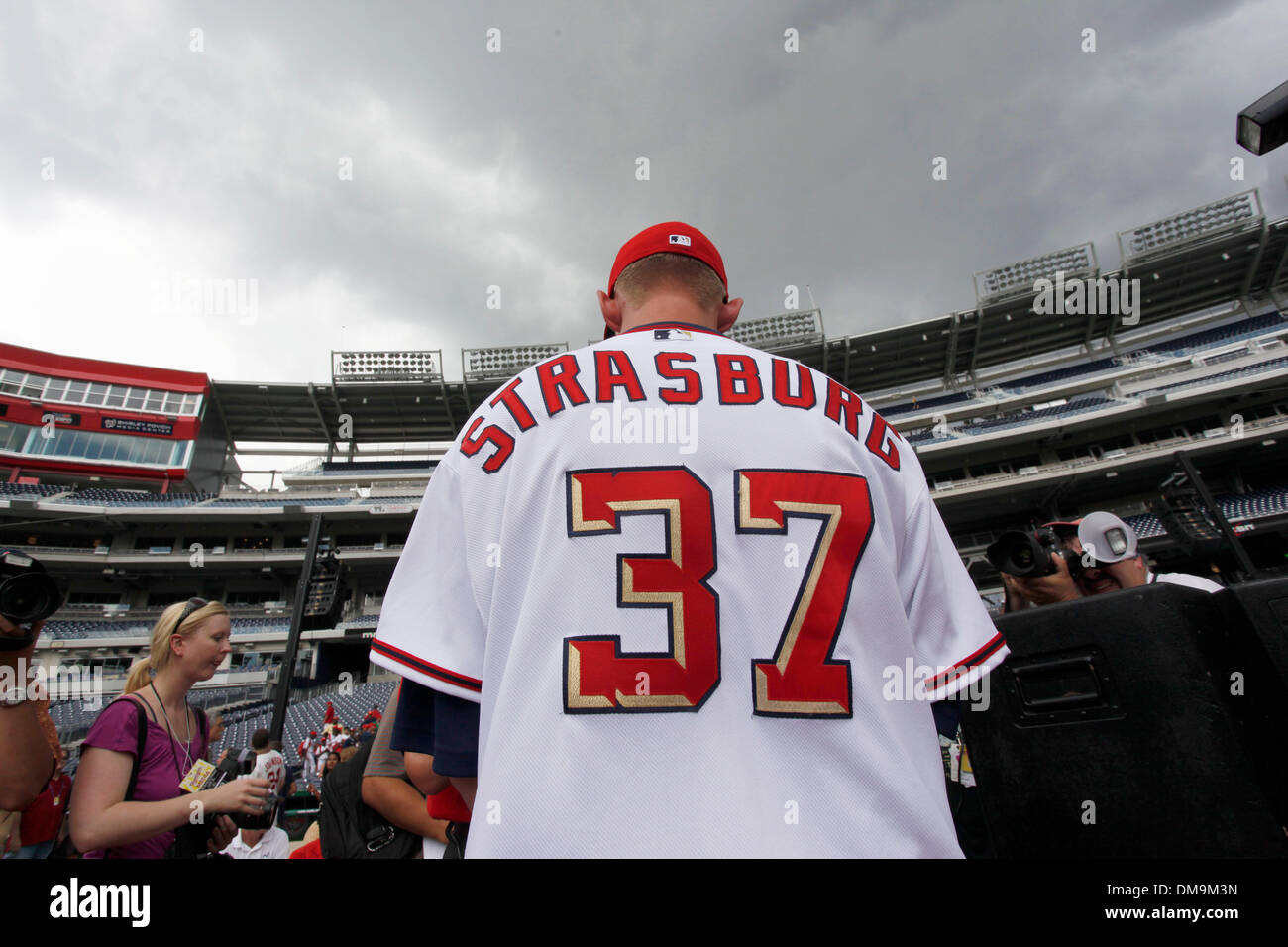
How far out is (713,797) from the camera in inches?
34.2

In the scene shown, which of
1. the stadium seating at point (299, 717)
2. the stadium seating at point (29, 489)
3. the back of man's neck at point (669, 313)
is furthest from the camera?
the stadium seating at point (29, 489)

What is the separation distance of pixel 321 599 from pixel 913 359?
3127cm

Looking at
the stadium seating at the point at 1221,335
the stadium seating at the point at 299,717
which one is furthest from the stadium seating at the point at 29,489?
the stadium seating at the point at 1221,335

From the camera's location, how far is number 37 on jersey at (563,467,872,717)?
0.93 m

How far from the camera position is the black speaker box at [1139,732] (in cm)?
150

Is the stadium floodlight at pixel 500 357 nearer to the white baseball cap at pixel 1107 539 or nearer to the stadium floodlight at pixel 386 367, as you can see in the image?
the stadium floodlight at pixel 386 367

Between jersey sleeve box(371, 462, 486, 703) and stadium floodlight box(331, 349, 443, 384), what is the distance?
3451 centimetres

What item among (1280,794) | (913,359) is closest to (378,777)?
(1280,794)

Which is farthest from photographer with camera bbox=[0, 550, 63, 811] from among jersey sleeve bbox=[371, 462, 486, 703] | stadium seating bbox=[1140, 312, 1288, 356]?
stadium seating bbox=[1140, 312, 1288, 356]

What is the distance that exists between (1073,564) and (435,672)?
11.9ft

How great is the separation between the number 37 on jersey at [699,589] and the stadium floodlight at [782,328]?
3382 cm

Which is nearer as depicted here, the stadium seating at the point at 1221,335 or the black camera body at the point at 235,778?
the black camera body at the point at 235,778

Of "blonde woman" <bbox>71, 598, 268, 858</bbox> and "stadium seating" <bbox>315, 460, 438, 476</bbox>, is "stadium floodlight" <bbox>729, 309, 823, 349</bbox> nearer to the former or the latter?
"stadium seating" <bbox>315, 460, 438, 476</bbox>
